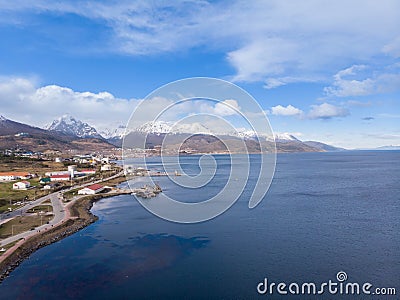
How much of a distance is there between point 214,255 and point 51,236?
22.5 feet

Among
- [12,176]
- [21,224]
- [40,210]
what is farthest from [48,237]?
[12,176]

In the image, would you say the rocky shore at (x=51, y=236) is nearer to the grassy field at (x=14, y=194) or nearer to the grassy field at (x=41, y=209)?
the grassy field at (x=41, y=209)

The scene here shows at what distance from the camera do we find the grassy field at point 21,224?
43.7 feet

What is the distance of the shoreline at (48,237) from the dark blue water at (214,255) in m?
0.31

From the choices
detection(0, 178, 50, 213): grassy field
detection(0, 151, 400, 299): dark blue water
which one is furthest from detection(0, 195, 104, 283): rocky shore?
detection(0, 178, 50, 213): grassy field

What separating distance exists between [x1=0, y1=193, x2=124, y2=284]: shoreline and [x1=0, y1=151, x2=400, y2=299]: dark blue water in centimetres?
31

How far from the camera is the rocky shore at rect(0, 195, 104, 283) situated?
1044 centimetres

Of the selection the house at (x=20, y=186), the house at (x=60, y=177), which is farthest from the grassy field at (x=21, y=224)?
the house at (x=60, y=177)

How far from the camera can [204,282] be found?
952 cm

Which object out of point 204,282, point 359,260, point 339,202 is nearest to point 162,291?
point 204,282

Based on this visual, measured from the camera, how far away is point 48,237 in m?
13.2

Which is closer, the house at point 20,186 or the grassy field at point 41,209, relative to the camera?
the grassy field at point 41,209
